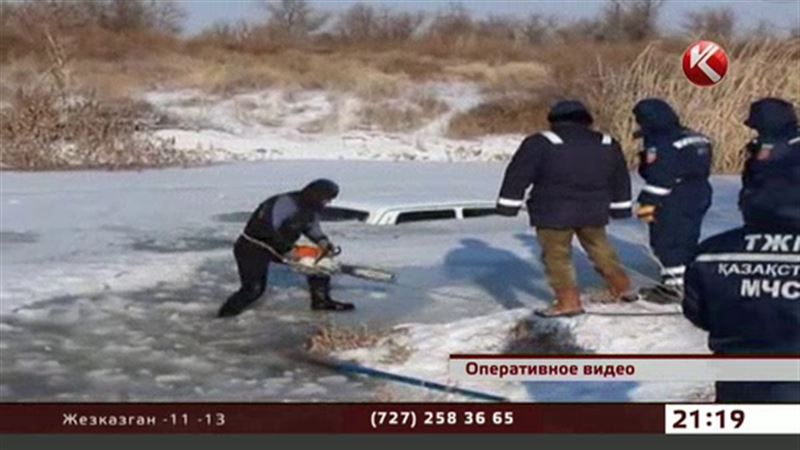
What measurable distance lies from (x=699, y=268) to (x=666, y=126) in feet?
2.14

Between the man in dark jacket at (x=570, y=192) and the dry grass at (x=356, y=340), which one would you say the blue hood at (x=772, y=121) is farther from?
the dry grass at (x=356, y=340)

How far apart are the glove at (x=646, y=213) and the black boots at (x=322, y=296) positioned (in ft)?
2.51

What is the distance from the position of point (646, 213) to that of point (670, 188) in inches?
3.3

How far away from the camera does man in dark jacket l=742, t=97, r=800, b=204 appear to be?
4230mm

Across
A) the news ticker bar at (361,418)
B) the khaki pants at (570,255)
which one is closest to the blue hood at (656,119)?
the khaki pants at (570,255)

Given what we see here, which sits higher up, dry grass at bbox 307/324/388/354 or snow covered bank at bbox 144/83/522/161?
snow covered bank at bbox 144/83/522/161

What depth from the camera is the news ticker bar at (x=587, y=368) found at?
4.21 metres

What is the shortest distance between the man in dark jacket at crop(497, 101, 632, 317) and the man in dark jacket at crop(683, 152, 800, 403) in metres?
0.44

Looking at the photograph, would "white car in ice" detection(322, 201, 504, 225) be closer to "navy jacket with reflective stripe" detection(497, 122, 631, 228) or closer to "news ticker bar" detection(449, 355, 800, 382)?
"navy jacket with reflective stripe" detection(497, 122, 631, 228)

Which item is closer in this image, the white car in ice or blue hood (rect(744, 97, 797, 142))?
blue hood (rect(744, 97, 797, 142))

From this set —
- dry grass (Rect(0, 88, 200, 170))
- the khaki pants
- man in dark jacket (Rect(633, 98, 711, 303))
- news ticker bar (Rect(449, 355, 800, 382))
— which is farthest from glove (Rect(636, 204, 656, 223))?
dry grass (Rect(0, 88, 200, 170))

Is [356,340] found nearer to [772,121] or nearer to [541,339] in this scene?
[541,339]

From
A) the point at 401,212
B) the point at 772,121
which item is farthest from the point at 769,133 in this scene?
the point at 401,212

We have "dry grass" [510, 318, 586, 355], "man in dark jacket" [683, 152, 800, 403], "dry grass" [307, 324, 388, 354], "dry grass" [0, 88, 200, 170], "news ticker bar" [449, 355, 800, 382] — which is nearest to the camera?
"man in dark jacket" [683, 152, 800, 403]
